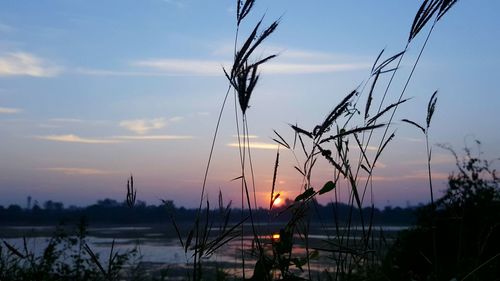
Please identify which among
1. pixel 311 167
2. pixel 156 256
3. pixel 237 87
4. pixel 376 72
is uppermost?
pixel 376 72

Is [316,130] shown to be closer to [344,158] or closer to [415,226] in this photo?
[344,158]

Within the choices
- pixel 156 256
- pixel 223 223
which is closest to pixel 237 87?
pixel 223 223

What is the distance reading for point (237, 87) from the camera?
2266mm

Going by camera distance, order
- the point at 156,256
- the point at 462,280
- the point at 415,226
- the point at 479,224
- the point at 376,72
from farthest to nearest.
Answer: the point at 156,256, the point at 415,226, the point at 479,224, the point at 376,72, the point at 462,280

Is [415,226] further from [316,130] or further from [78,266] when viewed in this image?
[316,130]

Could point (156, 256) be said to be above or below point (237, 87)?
below

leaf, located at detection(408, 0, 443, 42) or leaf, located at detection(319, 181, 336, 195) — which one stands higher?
leaf, located at detection(408, 0, 443, 42)

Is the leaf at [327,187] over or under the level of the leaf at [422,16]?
under

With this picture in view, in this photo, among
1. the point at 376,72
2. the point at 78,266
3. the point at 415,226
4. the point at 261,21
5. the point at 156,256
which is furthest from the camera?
the point at 156,256

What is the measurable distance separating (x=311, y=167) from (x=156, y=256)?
51.0 feet

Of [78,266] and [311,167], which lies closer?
[311,167]

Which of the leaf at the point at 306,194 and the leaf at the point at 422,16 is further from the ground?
the leaf at the point at 422,16

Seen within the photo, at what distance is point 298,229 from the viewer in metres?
2.79

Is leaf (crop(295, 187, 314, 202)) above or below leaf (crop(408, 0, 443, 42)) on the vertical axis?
below
